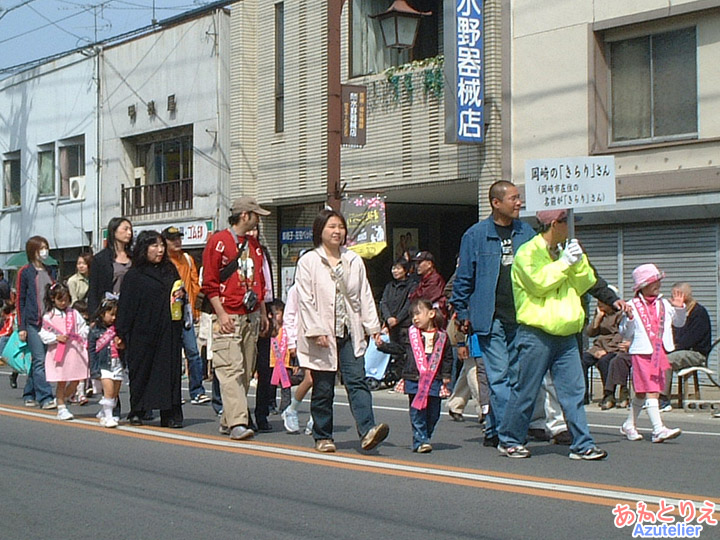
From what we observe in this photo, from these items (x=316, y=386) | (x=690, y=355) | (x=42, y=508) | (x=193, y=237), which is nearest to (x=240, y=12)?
(x=193, y=237)

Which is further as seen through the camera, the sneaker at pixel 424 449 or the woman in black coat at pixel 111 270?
the woman in black coat at pixel 111 270

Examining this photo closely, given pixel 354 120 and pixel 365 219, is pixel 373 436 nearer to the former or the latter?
pixel 365 219

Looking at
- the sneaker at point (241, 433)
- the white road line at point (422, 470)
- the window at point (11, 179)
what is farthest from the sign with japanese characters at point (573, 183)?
the window at point (11, 179)

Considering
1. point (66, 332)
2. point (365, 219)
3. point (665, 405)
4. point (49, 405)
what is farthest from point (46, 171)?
point (665, 405)

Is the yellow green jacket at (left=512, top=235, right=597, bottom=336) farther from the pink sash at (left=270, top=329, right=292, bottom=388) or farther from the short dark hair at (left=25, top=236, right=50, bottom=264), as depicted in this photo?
the short dark hair at (left=25, top=236, right=50, bottom=264)

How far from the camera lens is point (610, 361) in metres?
14.2

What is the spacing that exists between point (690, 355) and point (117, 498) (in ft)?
27.4

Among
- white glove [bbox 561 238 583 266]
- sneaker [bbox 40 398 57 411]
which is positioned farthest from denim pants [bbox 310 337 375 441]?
sneaker [bbox 40 398 57 411]

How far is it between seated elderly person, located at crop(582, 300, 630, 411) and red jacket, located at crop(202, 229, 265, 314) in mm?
4819

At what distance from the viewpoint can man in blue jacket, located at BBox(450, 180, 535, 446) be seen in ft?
29.1

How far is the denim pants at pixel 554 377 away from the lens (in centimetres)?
836

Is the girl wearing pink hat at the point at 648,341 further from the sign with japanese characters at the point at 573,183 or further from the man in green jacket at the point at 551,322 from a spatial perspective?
the man in green jacket at the point at 551,322

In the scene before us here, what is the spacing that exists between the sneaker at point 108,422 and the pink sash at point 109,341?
604 millimetres

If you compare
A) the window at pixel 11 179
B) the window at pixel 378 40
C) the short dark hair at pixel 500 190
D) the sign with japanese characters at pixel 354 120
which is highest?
the window at pixel 378 40
